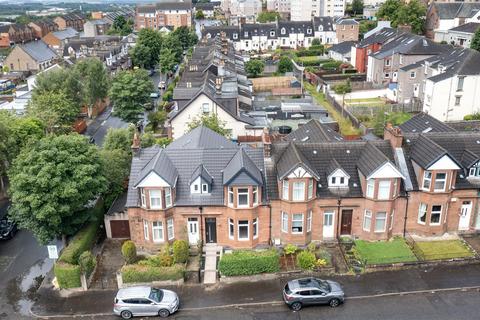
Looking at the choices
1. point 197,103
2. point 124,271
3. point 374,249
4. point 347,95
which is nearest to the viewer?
point 124,271

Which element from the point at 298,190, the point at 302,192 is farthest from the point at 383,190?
the point at 298,190

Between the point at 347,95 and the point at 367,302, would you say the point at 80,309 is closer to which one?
the point at 367,302

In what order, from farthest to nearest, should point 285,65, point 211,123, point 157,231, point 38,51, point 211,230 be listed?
point 38,51 < point 285,65 < point 211,123 < point 211,230 < point 157,231

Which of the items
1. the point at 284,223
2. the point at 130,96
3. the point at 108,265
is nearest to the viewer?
the point at 108,265

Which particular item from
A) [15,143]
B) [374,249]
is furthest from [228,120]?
[374,249]

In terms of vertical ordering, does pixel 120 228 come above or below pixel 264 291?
above

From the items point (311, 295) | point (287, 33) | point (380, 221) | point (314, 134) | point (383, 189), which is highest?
point (287, 33)

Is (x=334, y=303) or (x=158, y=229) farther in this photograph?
(x=158, y=229)

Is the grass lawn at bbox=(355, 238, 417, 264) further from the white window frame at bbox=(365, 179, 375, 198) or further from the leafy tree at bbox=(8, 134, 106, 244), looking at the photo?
the leafy tree at bbox=(8, 134, 106, 244)

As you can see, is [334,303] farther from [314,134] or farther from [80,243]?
[314,134]
